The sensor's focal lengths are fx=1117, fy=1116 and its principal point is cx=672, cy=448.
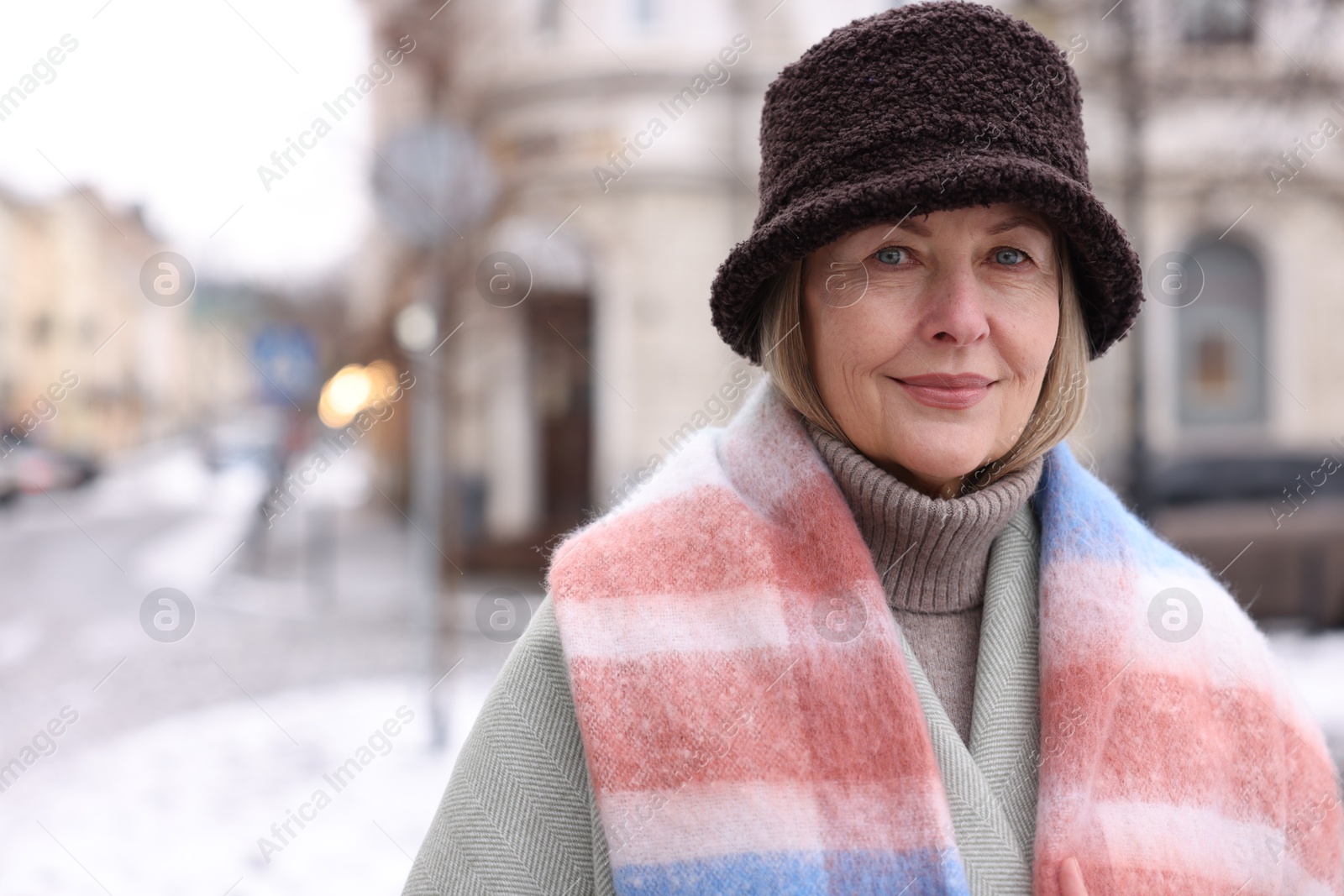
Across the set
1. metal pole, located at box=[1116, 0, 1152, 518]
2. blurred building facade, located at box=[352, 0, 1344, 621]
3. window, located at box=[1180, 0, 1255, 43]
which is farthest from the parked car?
window, located at box=[1180, 0, 1255, 43]

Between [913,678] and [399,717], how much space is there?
605 cm

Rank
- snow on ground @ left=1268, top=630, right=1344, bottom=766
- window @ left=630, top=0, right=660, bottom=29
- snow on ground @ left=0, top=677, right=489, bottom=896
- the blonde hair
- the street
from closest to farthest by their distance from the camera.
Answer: the blonde hair → snow on ground @ left=0, top=677, right=489, bottom=896 → the street → snow on ground @ left=1268, top=630, right=1344, bottom=766 → window @ left=630, top=0, right=660, bottom=29

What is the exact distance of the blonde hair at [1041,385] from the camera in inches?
59.9

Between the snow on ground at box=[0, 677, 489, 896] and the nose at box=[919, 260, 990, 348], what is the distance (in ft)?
12.4

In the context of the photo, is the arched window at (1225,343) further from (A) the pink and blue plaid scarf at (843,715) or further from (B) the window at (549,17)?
(A) the pink and blue plaid scarf at (843,715)

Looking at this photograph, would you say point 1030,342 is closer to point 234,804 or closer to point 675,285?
point 234,804

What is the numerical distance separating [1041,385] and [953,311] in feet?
0.77

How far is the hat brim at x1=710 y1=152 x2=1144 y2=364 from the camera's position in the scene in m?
1.30

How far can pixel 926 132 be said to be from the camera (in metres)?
1.33

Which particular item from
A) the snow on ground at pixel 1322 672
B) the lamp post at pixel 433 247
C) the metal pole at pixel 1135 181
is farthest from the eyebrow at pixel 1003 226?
the lamp post at pixel 433 247

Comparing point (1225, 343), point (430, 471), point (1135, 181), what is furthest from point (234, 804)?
point (1225, 343)

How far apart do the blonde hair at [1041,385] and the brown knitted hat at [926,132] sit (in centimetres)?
9

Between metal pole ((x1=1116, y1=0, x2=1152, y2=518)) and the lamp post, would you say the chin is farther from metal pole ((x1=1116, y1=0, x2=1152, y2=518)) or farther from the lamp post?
the lamp post

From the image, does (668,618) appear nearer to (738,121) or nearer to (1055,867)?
(1055,867)
